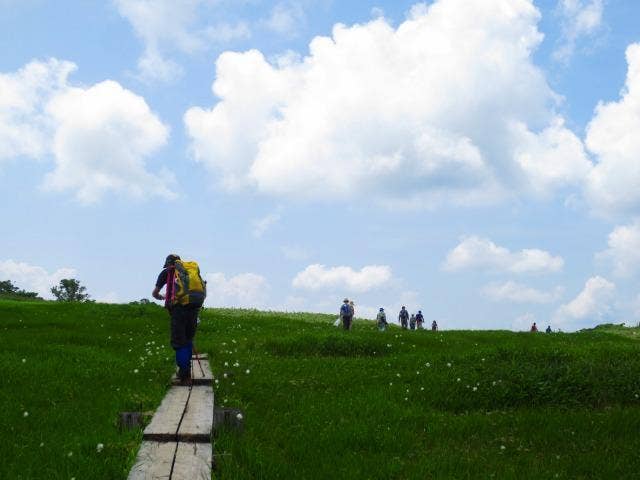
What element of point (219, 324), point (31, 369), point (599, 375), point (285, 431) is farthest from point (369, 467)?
point (219, 324)

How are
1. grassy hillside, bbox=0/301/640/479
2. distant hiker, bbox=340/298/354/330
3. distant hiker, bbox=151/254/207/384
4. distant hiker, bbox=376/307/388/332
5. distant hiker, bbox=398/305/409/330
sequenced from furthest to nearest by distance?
distant hiker, bbox=398/305/409/330 < distant hiker, bbox=376/307/388/332 < distant hiker, bbox=340/298/354/330 < distant hiker, bbox=151/254/207/384 < grassy hillside, bbox=0/301/640/479

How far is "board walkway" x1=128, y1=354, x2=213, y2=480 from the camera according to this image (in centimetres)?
656

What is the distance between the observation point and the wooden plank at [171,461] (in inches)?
254

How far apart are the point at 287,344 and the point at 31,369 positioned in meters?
8.85

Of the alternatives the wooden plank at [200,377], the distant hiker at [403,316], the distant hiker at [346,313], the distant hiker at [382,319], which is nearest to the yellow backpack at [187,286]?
the wooden plank at [200,377]

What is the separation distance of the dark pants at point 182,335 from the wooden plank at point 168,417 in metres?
1.05

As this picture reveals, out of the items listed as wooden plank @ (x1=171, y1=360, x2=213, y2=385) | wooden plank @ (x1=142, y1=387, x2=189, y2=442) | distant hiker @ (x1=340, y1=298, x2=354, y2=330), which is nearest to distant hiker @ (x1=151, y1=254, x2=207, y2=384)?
wooden plank @ (x1=171, y1=360, x2=213, y2=385)

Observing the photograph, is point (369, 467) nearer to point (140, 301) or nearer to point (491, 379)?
point (491, 379)

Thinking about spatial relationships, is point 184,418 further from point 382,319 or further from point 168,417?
point 382,319

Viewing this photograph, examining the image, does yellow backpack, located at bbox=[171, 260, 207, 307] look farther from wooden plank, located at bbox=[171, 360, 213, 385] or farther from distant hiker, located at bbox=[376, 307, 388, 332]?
distant hiker, located at bbox=[376, 307, 388, 332]

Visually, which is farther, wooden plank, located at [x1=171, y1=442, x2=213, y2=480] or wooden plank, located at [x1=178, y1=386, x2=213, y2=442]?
wooden plank, located at [x1=178, y1=386, x2=213, y2=442]

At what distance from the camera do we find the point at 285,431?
9.41 meters

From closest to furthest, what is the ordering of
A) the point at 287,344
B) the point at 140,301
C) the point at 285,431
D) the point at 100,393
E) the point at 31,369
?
the point at 285,431
the point at 100,393
the point at 31,369
the point at 287,344
the point at 140,301

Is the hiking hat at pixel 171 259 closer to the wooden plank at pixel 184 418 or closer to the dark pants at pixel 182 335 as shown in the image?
the dark pants at pixel 182 335
